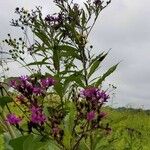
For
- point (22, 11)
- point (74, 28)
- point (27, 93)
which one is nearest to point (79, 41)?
point (74, 28)

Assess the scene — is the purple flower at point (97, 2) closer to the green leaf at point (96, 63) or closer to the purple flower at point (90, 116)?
the green leaf at point (96, 63)

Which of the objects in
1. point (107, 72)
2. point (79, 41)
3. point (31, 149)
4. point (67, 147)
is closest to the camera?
point (31, 149)

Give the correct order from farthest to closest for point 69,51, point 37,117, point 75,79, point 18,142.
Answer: point 69,51 < point 75,79 < point 37,117 < point 18,142

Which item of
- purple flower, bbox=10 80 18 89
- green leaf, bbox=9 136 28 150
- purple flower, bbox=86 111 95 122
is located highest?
purple flower, bbox=10 80 18 89

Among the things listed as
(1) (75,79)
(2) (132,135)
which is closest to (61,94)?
(1) (75,79)

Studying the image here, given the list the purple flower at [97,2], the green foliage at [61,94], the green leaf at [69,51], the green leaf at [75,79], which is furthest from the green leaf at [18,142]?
the purple flower at [97,2]

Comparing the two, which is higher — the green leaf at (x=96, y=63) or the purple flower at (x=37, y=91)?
the green leaf at (x=96, y=63)

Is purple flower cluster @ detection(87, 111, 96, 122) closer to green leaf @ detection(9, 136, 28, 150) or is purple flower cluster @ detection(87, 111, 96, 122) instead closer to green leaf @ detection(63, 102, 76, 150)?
green leaf @ detection(63, 102, 76, 150)

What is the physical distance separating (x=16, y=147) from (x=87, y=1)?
10.6 ft

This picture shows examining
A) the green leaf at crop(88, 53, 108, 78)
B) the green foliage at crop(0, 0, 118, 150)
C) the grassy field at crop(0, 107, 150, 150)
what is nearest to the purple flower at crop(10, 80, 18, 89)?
the green foliage at crop(0, 0, 118, 150)

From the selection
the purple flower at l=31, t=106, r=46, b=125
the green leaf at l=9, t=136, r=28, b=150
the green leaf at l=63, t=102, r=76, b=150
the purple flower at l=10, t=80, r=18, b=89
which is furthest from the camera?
the purple flower at l=10, t=80, r=18, b=89

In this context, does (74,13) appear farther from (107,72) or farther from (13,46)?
(13,46)

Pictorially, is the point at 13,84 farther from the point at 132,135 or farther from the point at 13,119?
the point at 132,135

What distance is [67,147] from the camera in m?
2.92
